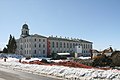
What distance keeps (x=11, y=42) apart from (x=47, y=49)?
72.7 feet

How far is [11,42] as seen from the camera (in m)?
110

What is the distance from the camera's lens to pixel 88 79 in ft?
59.6

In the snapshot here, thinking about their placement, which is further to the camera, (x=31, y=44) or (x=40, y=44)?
(x=40, y=44)

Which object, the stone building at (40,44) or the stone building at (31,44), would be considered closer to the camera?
the stone building at (31,44)

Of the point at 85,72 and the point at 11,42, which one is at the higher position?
the point at 11,42

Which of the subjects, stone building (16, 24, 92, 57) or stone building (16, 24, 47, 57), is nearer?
stone building (16, 24, 47, 57)

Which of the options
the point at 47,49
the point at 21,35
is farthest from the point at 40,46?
the point at 21,35

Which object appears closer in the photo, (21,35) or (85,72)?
(85,72)

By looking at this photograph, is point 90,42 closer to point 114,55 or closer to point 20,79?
point 114,55

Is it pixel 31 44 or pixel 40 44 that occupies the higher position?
pixel 40 44

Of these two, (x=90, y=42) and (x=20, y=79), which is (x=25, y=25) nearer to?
(x=90, y=42)

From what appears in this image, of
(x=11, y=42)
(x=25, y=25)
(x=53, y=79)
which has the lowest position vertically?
(x=53, y=79)

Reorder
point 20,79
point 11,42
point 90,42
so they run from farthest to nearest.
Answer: point 90,42, point 11,42, point 20,79

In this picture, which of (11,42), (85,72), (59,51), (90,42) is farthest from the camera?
(90,42)
